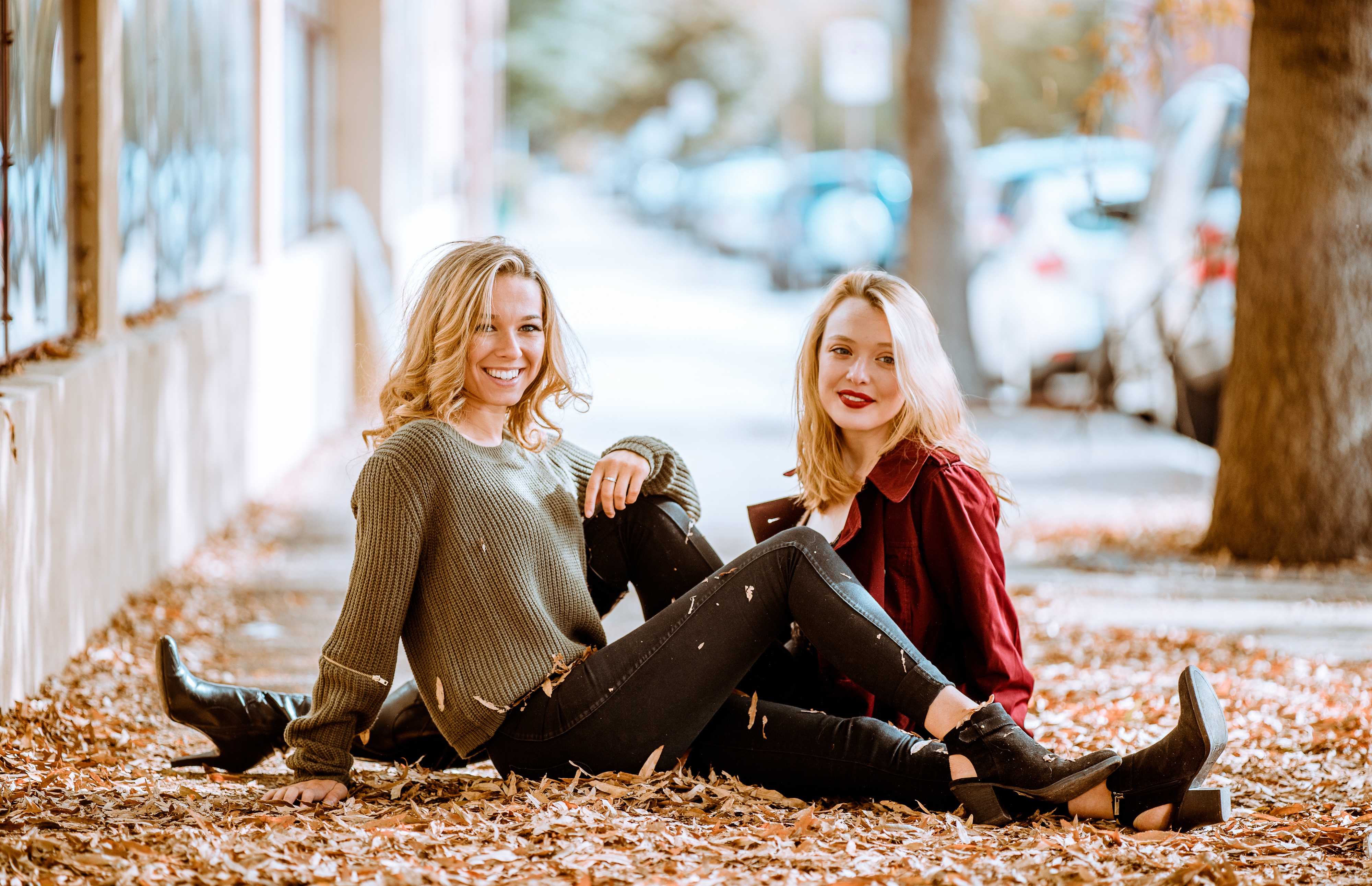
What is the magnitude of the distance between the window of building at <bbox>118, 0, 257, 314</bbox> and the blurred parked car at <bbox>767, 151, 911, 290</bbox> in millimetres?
12636

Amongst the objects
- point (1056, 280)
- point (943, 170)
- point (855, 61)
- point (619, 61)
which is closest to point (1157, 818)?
point (1056, 280)

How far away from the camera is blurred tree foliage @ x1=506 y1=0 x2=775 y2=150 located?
126 ft

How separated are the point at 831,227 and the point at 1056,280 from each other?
1049 centimetres

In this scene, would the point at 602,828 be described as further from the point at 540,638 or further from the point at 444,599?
the point at 444,599

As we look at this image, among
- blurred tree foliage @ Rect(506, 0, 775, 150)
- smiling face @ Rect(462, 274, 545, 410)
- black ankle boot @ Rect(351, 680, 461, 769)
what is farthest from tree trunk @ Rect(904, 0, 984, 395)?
blurred tree foliage @ Rect(506, 0, 775, 150)

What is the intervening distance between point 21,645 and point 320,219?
8.94 metres

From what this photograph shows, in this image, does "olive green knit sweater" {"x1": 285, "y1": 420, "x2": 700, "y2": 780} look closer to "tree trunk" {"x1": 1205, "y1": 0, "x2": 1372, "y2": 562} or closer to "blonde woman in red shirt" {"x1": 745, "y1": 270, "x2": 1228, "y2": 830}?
"blonde woman in red shirt" {"x1": 745, "y1": 270, "x2": 1228, "y2": 830}

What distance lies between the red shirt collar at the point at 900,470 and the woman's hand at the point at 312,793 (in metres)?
1.45

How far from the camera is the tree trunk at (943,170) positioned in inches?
486

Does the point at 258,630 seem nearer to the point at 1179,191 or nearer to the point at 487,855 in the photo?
the point at 487,855

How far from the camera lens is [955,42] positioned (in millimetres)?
12273

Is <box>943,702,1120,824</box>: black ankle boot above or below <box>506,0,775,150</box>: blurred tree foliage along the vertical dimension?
below

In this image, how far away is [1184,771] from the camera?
3.38m

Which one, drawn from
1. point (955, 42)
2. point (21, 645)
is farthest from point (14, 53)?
point (955, 42)
